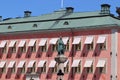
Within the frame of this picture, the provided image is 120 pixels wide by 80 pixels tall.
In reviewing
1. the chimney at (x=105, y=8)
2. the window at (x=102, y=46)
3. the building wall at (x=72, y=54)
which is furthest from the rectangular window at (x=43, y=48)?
the chimney at (x=105, y=8)

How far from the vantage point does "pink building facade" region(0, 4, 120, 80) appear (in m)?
61.1

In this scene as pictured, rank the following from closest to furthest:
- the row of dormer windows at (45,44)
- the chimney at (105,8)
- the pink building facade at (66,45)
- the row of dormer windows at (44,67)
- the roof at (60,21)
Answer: the pink building facade at (66,45)
the row of dormer windows at (44,67)
the row of dormer windows at (45,44)
the roof at (60,21)
the chimney at (105,8)

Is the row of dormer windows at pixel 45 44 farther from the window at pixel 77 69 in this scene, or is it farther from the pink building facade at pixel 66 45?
the window at pixel 77 69

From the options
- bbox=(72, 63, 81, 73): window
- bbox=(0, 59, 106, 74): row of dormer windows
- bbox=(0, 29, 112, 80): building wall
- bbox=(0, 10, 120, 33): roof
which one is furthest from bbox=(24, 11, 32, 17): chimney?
bbox=(72, 63, 81, 73): window

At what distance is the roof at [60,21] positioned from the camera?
62812 mm

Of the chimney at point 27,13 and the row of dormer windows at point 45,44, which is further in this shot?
the chimney at point 27,13

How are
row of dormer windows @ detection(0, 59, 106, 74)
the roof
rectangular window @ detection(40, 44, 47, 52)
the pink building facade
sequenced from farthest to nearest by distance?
rectangular window @ detection(40, 44, 47, 52)
the roof
row of dormer windows @ detection(0, 59, 106, 74)
the pink building facade

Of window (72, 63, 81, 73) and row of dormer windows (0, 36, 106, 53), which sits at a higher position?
row of dormer windows (0, 36, 106, 53)

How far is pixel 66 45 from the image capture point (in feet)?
211

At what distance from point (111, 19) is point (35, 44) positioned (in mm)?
11255

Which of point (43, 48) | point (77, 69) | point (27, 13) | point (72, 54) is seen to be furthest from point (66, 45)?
point (27, 13)

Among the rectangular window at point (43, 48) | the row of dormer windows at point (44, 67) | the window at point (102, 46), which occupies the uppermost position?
the window at point (102, 46)

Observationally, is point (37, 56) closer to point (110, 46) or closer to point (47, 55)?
point (47, 55)

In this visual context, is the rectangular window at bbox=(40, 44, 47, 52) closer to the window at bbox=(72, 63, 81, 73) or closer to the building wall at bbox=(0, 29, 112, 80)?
the building wall at bbox=(0, 29, 112, 80)
